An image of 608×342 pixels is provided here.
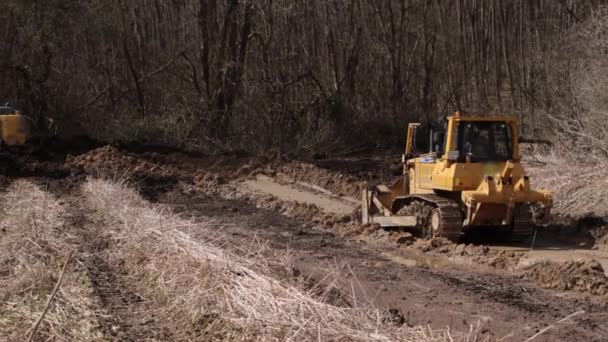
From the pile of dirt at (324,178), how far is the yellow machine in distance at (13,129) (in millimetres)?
7250

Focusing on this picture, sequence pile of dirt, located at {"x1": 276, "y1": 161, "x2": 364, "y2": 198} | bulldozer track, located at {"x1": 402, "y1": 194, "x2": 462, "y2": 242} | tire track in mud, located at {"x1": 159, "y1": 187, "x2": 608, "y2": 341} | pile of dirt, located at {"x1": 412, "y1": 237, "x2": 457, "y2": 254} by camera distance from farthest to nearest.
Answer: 1. pile of dirt, located at {"x1": 276, "y1": 161, "x2": 364, "y2": 198}
2. bulldozer track, located at {"x1": 402, "y1": 194, "x2": 462, "y2": 242}
3. pile of dirt, located at {"x1": 412, "y1": 237, "x2": 457, "y2": 254}
4. tire track in mud, located at {"x1": 159, "y1": 187, "x2": 608, "y2": 341}

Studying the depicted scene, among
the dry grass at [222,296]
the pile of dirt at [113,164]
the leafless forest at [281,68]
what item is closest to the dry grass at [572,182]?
the dry grass at [222,296]

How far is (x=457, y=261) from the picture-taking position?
11.7 m

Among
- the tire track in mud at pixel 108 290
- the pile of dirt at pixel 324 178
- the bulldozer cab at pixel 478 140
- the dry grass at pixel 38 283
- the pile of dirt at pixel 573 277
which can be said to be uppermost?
the bulldozer cab at pixel 478 140

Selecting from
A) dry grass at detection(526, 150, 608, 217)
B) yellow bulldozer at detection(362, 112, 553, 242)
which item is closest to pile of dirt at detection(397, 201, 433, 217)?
yellow bulldozer at detection(362, 112, 553, 242)

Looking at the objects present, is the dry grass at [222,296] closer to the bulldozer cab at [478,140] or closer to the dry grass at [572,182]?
the bulldozer cab at [478,140]

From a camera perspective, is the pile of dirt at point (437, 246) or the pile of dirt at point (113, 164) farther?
the pile of dirt at point (113, 164)

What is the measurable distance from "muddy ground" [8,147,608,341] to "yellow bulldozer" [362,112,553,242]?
1.28 feet

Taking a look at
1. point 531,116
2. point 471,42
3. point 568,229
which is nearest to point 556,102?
point 531,116

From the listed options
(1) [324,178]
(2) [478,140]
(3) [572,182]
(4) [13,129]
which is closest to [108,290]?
(2) [478,140]

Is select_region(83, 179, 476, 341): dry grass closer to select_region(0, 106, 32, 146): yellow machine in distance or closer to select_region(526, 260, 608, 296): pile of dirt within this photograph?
select_region(526, 260, 608, 296): pile of dirt

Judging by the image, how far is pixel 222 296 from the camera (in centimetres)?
714

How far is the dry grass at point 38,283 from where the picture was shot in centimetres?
650

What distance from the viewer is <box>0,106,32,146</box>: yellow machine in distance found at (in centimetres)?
2275
